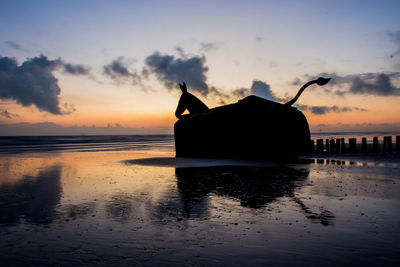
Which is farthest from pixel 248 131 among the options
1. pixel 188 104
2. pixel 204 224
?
pixel 204 224

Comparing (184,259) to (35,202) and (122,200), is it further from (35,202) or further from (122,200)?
(35,202)

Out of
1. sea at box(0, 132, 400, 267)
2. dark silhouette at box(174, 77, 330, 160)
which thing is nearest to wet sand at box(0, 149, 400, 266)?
sea at box(0, 132, 400, 267)

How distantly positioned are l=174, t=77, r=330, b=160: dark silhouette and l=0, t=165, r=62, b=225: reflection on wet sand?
11691 millimetres

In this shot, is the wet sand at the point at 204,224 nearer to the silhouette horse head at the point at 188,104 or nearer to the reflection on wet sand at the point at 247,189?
the reflection on wet sand at the point at 247,189

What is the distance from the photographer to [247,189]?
30.4ft

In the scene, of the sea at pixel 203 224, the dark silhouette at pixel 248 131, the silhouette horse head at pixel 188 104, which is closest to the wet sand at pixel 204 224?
the sea at pixel 203 224

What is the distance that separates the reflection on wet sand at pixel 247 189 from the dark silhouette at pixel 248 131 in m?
7.48

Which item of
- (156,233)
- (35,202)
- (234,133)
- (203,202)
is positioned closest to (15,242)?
(156,233)

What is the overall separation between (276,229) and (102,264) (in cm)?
292

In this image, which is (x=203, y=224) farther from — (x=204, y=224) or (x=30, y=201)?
(x=30, y=201)

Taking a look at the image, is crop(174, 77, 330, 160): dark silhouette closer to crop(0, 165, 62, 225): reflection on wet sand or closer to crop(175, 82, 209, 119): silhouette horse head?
crop(175, 82, 209, 119): silhouette horse head

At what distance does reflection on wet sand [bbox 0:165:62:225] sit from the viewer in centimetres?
633

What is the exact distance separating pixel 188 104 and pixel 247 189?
17.4m

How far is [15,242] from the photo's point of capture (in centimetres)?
484
